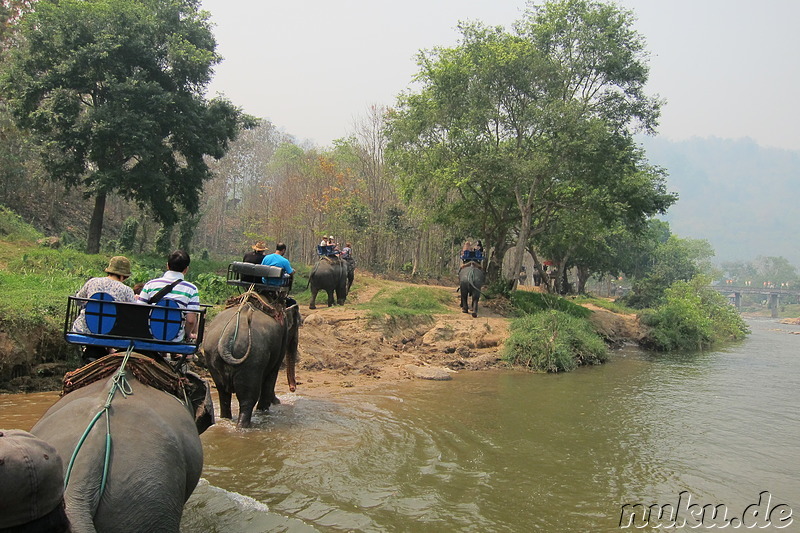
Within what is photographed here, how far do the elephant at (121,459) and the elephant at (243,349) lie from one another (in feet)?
10.6

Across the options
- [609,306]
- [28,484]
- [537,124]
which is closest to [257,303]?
[28,484]

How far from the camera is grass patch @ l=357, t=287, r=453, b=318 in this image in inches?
577

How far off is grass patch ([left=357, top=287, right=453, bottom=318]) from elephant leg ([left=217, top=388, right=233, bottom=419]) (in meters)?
7.06

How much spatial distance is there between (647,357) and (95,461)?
1826 centimetres

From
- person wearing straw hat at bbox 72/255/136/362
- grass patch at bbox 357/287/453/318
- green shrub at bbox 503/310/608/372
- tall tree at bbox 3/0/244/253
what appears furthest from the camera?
tall tree at bbox 3/0/244/253

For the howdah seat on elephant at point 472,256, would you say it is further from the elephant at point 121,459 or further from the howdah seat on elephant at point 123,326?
the elephant at point 121,459

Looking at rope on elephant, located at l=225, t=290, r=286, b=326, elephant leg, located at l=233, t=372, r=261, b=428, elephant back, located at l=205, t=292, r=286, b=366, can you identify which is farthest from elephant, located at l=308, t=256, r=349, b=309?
elephant leg, located at l=233, t=372, r=261, b=428

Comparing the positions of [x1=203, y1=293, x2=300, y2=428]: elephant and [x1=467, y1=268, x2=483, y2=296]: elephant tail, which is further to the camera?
[x1=467, y1=268, x2=483, y2=296]: elephant tail

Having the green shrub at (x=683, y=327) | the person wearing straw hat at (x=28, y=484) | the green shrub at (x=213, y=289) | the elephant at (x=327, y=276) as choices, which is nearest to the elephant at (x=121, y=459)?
the person wearing straw hat at (x=28, y=484)

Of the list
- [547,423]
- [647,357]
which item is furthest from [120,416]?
[647,357]

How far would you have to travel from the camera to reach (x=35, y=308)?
866 cm

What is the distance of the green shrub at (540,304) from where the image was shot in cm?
1945

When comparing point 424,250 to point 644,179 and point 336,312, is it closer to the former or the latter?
point 644,179

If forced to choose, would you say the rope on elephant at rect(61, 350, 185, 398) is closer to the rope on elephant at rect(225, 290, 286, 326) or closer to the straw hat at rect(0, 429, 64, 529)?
the straw hat at rect(0, 429, 64, 529)
